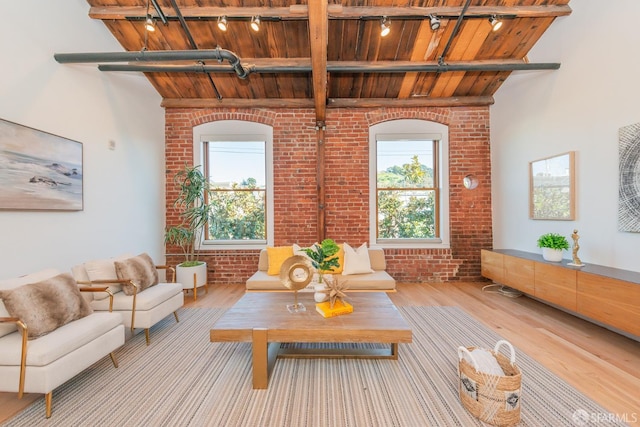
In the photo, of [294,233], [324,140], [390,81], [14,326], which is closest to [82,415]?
[14,326]

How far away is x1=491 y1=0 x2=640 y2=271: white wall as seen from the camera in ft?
9.13

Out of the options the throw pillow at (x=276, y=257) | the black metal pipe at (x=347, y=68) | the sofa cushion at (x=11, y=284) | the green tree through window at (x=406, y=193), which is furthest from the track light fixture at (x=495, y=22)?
the sofa cushion at (x=11, y=284)

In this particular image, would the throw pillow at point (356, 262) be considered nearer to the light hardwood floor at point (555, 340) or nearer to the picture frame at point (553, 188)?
the light hardwood floor at point (555, 340)

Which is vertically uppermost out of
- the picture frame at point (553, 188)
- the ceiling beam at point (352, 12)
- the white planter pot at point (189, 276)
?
the ceiling beam at point (352, 12)

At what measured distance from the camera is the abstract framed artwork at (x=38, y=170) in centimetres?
248

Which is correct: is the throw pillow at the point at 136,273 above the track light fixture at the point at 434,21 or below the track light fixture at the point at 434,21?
below

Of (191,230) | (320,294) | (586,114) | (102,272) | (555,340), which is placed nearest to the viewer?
(320,294)

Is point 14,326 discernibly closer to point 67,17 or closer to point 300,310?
point 300,310

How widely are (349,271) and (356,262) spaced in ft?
0.56

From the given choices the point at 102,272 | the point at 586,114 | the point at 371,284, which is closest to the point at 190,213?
the point at 102,272

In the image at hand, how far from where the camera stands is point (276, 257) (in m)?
4.00

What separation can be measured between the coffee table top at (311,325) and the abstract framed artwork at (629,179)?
2.61 m

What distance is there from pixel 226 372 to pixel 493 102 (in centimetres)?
565

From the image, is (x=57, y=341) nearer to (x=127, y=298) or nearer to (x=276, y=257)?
(x=127, y=298)
